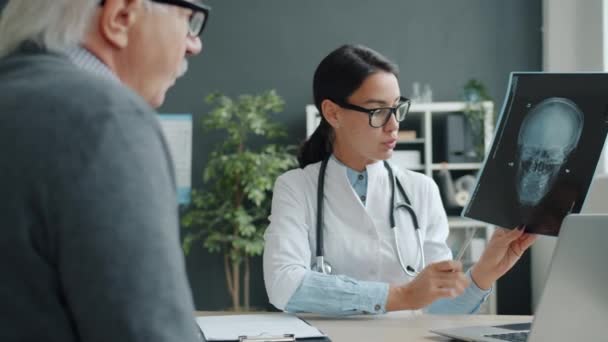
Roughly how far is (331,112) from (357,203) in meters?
0.27

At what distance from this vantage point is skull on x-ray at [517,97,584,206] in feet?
5.29

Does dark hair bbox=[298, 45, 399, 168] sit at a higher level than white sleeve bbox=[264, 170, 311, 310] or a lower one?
higher

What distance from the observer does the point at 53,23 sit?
0.75 m

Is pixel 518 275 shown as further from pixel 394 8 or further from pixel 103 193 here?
pixel 103 193

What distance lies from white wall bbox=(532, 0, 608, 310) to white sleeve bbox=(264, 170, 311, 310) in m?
2.40

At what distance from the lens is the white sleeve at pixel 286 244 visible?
1.93 meters

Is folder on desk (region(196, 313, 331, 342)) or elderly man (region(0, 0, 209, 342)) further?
folder on desk (region(196, 313, 331, 342))

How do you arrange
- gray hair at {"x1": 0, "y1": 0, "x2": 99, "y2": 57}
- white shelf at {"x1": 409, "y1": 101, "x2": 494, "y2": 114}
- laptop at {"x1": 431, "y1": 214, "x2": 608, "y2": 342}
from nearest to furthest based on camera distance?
1. gray hair at {"x1": 0, "y1": 0, "x2": 99, "y2": 57}
2. laptop at {"x1": 431, "y1": 214, "x2": 608, "y2": 342}
3. white shelf at {"x1": 409, "y1": 101, "x2": 494, "y2": 114}

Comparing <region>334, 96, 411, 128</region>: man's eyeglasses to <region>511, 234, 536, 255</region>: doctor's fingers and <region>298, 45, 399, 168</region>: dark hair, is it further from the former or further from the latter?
<region>511, 234, 536, 255</region>: doctor's fingers

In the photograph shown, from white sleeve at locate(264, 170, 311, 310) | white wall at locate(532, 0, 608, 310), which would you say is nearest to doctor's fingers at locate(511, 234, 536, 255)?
white sleeve at locate(264, 170, 311, 310)

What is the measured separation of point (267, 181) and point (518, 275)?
1.75 meters

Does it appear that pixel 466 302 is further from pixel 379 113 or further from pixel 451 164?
pixel 451 164

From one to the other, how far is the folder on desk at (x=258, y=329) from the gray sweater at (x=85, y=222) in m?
0.88

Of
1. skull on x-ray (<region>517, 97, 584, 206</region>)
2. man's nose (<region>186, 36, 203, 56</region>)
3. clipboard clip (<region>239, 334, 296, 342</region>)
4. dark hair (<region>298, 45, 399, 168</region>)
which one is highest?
man's nose (<region>186, 36, 203, 56</region>)
